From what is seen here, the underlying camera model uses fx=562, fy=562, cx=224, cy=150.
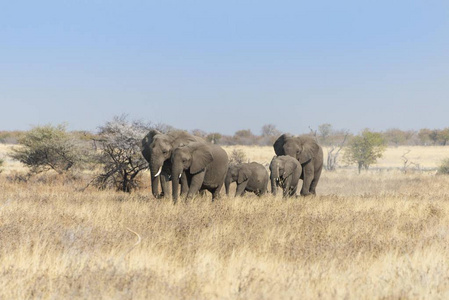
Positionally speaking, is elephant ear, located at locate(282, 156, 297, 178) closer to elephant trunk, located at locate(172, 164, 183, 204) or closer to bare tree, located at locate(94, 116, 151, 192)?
elephant trunk, located at locate(172, 164, 183, 204)

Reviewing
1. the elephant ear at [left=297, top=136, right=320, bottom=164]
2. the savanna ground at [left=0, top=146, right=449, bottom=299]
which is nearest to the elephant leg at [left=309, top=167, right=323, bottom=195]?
the elephant ear at [left=297, top=136, right=320, bottom=164]

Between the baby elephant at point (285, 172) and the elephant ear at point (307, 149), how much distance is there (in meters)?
0.88

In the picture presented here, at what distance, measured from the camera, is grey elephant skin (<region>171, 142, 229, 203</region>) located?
45.4 feet

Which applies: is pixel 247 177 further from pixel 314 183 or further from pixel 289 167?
pixel 314 183

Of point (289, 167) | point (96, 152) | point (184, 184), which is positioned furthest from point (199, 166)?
point (96, 152)

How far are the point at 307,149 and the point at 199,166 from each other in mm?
6217

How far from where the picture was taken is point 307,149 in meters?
19.5

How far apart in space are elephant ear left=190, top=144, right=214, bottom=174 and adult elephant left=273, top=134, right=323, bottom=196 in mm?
5238

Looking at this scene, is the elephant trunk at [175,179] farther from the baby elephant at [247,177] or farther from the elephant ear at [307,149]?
the elephant ear at [307,149]

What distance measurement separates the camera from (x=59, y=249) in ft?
26.3

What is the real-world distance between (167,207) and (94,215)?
1.78 meters

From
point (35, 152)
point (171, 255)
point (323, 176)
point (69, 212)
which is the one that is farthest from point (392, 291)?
point (323, 176)

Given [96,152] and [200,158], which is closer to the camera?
[200,158]

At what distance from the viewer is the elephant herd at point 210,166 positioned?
14.1 meters
